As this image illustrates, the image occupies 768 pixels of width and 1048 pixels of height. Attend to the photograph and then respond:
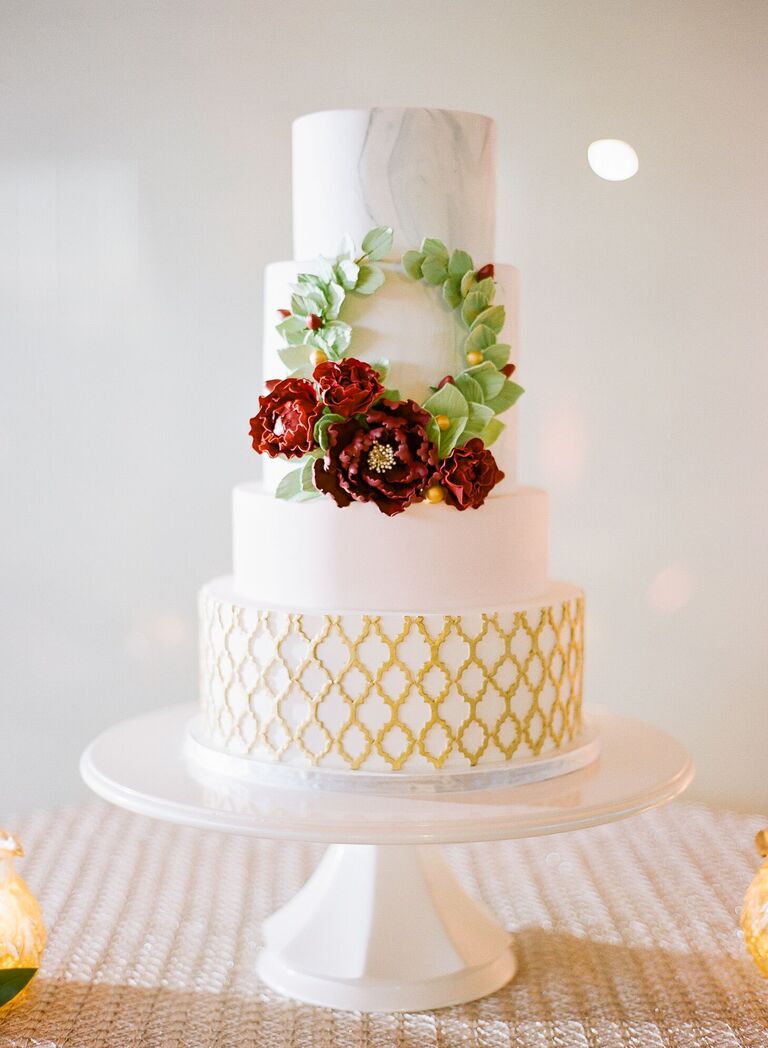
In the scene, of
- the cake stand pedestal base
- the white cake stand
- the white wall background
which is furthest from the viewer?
the white wall background

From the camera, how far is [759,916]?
1708 millimetres

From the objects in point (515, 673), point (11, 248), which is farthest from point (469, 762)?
point (11, 248)

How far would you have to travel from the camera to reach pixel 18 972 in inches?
63.4

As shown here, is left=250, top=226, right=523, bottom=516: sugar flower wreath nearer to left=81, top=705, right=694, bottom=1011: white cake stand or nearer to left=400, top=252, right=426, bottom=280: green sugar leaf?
left=400, top=252, right=426, bottom=280: green sugar leaf

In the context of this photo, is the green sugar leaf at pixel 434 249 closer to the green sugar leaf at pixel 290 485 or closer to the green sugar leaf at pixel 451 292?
the green sugar leaf at pixel 451 292

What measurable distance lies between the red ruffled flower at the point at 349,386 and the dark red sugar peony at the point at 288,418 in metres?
0.03

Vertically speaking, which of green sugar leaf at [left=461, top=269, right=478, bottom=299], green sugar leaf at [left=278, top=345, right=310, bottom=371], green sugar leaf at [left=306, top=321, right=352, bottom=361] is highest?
green sugar leaf at [left=461, top=269, right=478, bottom=299]

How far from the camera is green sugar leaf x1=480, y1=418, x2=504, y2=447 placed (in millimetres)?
1610

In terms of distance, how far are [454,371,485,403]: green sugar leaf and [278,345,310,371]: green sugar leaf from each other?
19 centimetres

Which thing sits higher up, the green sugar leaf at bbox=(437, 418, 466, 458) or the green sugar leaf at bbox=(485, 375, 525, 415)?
the green sugar leaf at bbox=(485, 375, 525, 415)

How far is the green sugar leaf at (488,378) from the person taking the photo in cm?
159

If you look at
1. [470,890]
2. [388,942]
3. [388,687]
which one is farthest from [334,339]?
[470,890]

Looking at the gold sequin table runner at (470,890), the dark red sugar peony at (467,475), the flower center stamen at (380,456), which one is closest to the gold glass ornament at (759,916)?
the gold sequin table runner at (470,890)

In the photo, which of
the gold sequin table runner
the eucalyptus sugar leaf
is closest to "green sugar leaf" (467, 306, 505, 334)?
the eucalyptus sugar leaf
